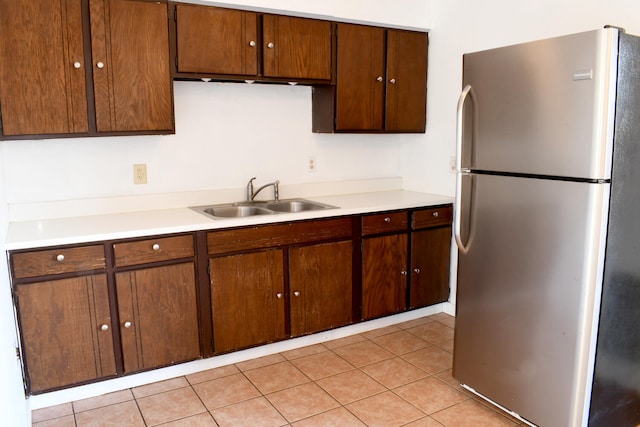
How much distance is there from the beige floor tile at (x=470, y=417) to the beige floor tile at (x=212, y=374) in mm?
1130

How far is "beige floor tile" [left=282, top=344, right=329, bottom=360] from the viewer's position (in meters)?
3.00

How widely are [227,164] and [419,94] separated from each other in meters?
1.48

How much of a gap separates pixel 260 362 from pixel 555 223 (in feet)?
5.88

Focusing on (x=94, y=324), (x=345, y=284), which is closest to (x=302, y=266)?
(x=345, y=284)

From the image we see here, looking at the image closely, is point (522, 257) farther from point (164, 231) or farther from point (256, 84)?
point (256, 84)

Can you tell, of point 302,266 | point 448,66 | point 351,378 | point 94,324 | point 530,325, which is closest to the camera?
point 530,325

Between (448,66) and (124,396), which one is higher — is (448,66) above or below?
above

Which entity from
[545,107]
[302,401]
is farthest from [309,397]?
[545,107]

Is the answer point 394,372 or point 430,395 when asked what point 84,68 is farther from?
point 430,395

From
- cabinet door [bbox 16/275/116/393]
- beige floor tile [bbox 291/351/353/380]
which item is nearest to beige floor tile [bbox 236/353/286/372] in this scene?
beige floor tile [bbox 291/351/353/380]

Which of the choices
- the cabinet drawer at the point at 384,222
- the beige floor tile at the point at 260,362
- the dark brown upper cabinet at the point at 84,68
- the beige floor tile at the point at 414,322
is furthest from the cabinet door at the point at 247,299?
the beige floor tile at the point at 414,322

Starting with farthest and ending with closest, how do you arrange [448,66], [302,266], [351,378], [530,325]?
[448,66], [302,266], [351,378], [530,325]

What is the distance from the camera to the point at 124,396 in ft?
8.35

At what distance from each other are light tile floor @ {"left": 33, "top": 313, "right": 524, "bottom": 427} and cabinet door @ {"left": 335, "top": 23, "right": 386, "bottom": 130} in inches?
59.5
